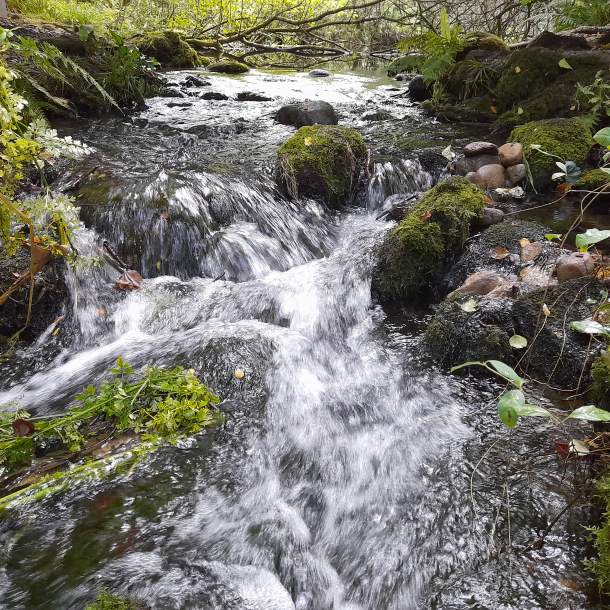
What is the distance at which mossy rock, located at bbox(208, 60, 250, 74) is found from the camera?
1288 cm

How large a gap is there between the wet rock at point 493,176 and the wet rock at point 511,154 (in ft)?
0.34

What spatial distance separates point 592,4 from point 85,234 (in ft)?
29.2

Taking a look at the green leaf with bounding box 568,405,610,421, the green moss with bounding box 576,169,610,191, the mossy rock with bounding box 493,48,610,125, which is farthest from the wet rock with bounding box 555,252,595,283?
the mossy rock with bounding box 493,48,610,125

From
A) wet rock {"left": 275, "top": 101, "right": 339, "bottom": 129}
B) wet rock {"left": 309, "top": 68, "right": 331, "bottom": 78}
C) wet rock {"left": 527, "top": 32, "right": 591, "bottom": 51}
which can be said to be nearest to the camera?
wet rock {"left": 527, "top": 32, "right": 591, "bottom": 51}

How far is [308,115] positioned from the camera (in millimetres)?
7699

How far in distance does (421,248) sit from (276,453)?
7.34 feet

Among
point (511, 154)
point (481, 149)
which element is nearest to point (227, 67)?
point (481, 149)

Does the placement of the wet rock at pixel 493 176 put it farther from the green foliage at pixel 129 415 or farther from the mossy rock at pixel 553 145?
the green foliage at pixel 129 415

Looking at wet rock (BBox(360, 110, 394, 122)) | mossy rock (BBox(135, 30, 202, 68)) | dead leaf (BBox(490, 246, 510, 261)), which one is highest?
mossy rock (BBox(135, 30, 202, 68))

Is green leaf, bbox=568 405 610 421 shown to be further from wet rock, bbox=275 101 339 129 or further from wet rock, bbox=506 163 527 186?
wet rock, bbox=275 101 339 129

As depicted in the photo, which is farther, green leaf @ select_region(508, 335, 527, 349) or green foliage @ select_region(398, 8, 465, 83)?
green foliage @ select_region(398, 8, 465, 83)

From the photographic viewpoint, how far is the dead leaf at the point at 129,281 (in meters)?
4.33

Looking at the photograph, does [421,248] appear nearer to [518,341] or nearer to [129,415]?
[518,341]

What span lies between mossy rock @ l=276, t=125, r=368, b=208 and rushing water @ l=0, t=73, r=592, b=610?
0.51 m
